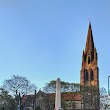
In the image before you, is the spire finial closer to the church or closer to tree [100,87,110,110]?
the church

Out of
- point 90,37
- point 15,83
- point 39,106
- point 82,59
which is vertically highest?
point 90,37

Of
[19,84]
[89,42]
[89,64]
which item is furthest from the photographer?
[89,42]

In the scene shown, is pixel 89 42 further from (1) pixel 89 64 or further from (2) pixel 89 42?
(1) pixel 89 64

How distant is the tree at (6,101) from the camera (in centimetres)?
7300

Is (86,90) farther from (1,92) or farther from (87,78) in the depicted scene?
(87,78)

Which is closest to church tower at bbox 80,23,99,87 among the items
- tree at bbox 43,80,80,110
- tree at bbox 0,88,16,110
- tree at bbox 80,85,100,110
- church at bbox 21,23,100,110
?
church at bbox 21,23,100,110

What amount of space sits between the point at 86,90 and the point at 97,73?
45359 mm

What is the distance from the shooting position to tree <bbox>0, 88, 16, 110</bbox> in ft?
240

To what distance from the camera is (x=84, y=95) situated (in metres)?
81.9

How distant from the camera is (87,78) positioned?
128 metres

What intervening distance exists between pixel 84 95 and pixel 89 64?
1937 inches

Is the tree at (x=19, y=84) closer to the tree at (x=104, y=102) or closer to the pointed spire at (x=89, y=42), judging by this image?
the tree at (x=104, y=102)

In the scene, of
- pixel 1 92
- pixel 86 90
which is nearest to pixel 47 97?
pixel 86 90

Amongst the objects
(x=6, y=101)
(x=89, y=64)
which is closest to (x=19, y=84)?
(x=6, y=101)
